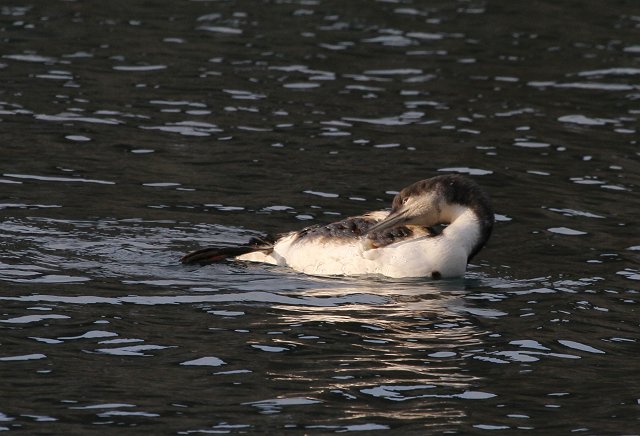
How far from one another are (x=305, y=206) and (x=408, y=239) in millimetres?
2665

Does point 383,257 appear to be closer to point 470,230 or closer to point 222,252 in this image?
point 470,230

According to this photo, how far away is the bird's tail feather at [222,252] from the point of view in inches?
478

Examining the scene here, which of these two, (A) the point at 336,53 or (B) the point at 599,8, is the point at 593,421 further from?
(B) the point at 599,8

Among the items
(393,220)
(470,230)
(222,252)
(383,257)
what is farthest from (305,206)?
(470,230)

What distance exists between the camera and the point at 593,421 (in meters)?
8.51

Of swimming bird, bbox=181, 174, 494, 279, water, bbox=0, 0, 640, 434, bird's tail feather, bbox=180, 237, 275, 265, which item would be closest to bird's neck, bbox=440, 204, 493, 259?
swimming bird, bbox=181, 174, 494, 279

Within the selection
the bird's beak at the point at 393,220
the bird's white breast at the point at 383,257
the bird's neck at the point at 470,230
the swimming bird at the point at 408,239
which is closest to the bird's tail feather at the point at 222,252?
the swimming bird at the point at 408,239

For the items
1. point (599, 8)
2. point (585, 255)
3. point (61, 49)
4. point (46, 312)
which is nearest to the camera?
point (46, 312)

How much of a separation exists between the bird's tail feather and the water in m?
0.10

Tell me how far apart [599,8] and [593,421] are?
15826 millimetres

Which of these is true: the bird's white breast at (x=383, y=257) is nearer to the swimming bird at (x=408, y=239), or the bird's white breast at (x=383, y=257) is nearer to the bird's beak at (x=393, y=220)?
the swimming bird at (x=408, y=239)

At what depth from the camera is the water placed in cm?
883

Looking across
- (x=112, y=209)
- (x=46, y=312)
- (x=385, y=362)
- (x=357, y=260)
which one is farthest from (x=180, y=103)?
(x=385, y=362)

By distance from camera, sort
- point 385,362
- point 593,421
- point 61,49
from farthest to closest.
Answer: point 61,49 → point 385,362 → point 593,421
